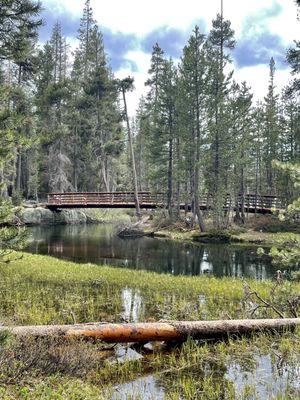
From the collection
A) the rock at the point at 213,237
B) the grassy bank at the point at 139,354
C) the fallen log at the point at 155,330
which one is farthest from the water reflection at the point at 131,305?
the rock at the point at 213,237

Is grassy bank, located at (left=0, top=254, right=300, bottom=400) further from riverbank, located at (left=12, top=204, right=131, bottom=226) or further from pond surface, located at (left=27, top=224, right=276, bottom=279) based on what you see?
riverbank, located at (left=12, top=204, right=131, bottom=226)

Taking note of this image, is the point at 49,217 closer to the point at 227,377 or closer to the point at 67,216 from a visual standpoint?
the point at 67,216

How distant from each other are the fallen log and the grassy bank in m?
0.21

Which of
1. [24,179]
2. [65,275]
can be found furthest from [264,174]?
[65,275]

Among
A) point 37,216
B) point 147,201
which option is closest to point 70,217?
point 37,216

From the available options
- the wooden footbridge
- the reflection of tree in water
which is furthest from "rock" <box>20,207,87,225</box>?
the reflection of tree in water

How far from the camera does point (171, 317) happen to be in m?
9.34

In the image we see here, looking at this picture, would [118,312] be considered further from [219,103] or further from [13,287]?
[219,103]

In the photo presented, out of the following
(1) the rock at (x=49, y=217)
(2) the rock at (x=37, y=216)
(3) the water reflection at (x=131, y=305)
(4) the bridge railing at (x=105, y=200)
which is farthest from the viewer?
(1) the rock at (x=49, y=217)

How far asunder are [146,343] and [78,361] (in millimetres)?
2048

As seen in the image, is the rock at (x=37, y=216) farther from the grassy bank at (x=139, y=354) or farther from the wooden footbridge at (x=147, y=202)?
the grassy bank at (x=139, y=354)

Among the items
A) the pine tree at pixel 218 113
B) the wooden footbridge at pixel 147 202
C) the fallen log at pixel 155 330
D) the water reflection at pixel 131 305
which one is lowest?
the water reflection at pixel 131 305

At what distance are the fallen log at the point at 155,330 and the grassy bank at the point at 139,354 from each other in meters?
0.21

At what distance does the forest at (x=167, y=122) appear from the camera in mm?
31844
